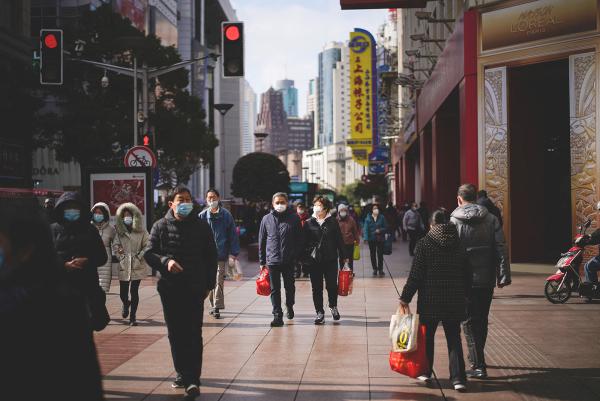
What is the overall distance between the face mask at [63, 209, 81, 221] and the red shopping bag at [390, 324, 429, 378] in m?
2.92

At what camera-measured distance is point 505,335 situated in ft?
30.9

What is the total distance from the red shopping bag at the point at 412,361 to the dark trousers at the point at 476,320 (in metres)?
0.74

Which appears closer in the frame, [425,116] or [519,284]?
[519,284]

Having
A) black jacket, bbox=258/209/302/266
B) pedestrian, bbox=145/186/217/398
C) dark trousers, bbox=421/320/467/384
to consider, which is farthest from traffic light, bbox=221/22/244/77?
dark trousers, bbox=421/320/467/384

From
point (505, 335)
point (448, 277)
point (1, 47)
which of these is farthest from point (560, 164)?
point (1, 47)

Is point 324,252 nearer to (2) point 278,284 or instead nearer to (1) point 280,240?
(1) point 280,240

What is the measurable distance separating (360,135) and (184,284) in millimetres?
52277

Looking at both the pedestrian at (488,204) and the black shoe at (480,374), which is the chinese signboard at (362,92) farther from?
the black shoe at (480,374)

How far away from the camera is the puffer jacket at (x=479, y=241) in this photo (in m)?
7.30

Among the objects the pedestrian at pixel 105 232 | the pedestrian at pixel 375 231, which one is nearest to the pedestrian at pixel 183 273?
the pedestrian at pixel 105 232

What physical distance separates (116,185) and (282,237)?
5659 millimetres

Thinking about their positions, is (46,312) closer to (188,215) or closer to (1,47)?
(188,215)

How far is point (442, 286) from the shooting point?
6.70m

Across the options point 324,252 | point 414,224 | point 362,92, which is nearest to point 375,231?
point 414,224
